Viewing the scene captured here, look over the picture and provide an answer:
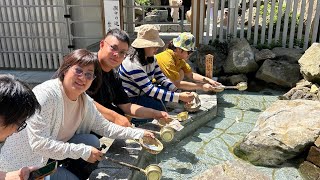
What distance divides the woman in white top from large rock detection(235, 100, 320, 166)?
6.51 ft

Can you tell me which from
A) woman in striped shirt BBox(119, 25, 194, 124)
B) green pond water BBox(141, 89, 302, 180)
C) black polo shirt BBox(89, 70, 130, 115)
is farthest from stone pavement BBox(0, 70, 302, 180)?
woman in striped shirt BBox(119, 25, 194, 124)

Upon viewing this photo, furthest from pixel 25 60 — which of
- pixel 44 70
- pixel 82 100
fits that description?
pixel 82 100

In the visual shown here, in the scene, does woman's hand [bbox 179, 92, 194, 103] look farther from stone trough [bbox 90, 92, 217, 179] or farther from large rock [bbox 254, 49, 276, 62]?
large rock [bbox 254, 49, 276, 62]

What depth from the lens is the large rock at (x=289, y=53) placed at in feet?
20.5

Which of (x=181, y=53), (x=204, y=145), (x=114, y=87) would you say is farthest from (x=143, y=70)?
(x=204, y=145)

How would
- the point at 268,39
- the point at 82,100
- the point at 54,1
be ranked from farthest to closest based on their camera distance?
the point at 268,39 < the point at 54,1 < the point at 82,100

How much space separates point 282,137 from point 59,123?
244cm

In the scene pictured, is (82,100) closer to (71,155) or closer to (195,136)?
(71,155)

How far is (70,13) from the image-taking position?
677 centimetres

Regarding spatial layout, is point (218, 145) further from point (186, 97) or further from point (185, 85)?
point (185, 85)

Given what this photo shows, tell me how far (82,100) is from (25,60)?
5190mm

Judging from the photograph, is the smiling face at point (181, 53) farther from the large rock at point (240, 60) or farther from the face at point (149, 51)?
the large rock at point (240, 60)

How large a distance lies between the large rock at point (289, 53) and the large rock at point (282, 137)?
8.50 feet

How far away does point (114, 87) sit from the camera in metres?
3.21
